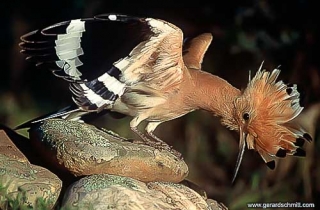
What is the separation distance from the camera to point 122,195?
212cm

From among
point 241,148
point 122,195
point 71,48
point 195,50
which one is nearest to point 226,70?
point 195,50

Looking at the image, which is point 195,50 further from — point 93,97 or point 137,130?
point 93,97

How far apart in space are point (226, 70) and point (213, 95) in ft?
1.23

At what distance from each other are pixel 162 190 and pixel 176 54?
51 cm

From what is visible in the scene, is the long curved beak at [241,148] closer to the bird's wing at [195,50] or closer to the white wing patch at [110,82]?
the bird's wing at [195,50]

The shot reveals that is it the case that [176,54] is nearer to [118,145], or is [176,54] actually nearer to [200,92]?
[200,92]

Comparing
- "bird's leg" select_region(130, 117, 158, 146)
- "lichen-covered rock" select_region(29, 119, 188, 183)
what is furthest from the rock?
"bird's leg" select_region(130, 117, 158, 146)

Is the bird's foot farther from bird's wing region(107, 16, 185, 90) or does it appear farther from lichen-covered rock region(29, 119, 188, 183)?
bird's wing region(107, 16, 185, 90)

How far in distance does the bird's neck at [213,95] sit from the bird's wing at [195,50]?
0.46ft

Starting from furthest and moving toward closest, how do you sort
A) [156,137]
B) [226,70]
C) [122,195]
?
[226,70] → [156,137] → [122,195]

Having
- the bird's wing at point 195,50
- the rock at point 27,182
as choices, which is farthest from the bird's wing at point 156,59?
the rock at point 27,182

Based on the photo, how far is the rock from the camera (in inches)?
85.7

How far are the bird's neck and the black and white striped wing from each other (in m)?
0.29

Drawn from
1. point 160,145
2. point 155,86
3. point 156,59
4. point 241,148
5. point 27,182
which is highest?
point 156,59
